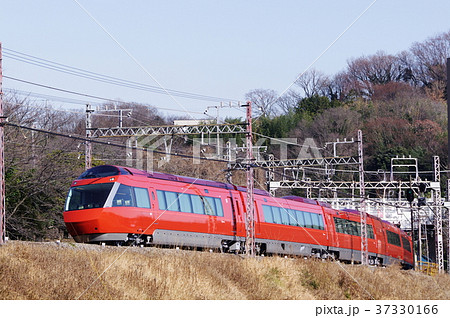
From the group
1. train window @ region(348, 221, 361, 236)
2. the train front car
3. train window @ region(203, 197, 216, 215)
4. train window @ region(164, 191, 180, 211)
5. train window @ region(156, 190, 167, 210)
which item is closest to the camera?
the train front car

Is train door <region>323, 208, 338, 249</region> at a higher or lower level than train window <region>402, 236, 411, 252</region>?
higher

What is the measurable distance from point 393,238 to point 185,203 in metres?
23.4

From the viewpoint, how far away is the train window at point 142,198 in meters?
26.2

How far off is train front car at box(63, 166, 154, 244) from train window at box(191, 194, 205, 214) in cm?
272

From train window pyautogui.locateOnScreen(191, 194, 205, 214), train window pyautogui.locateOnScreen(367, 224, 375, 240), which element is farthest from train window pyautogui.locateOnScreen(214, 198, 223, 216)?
train window pyautogui.locateOnScreen(367, 224, 375, 240)

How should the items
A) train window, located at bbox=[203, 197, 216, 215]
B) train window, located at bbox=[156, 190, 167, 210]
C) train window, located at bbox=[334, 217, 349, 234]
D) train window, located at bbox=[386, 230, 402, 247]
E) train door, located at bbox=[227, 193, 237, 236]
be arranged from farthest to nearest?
train window, located at bbox=[386, 230, 402, 247] < train window, located at bbox=[334, 217, 349, 234] < train door, located at bbox=[227, 193, 237, 236] < train window, located at bbox=[203, 197, 216, 215] < train window, located at bbox=[156, 190, 167, 210]

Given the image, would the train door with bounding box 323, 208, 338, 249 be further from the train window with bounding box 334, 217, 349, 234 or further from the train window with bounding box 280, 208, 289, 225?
the train window with bounding box 280, 208, 289, 225

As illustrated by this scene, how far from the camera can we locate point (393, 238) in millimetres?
48312

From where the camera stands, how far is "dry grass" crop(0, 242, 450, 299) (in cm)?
1766

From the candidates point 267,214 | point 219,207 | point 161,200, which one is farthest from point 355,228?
point 161,200

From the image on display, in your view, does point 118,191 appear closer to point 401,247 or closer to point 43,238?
point 43,238

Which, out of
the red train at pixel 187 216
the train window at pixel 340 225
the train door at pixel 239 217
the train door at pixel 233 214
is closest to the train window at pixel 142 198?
the red train at pixel 187 216

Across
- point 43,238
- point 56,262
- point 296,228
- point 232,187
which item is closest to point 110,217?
point 56,262

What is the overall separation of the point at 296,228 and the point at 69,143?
25.2 m
